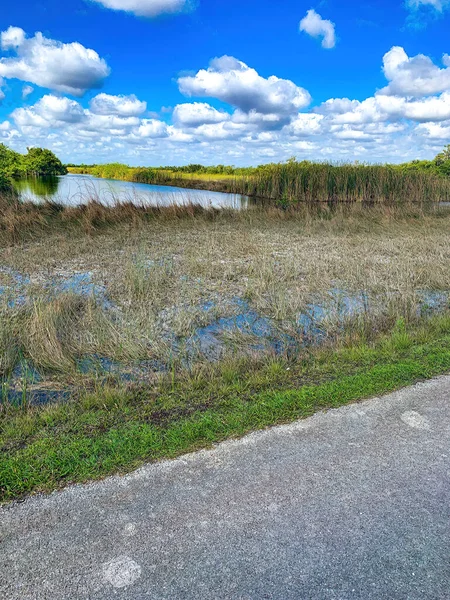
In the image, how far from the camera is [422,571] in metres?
1.81

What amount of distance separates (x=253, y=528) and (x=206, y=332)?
10.8 ft

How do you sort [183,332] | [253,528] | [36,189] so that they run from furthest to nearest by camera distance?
[36,189] → [183,332] → [253,528]

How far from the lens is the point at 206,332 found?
521 centimetres

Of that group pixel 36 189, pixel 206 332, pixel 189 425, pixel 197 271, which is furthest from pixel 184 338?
pixel 36 189

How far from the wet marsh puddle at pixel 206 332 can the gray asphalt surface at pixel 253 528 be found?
152 cm

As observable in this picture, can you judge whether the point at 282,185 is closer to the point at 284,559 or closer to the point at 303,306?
the point at 303,306

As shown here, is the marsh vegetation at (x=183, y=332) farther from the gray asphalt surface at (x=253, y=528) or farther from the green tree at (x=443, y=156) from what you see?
the green tree at (x=443, y=156)

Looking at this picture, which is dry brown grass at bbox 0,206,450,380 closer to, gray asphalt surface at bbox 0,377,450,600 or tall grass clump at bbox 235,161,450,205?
gray asphalt surface at bbox 0,377,450,600

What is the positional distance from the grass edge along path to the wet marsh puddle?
0.52 metres

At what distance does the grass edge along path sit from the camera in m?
2.48

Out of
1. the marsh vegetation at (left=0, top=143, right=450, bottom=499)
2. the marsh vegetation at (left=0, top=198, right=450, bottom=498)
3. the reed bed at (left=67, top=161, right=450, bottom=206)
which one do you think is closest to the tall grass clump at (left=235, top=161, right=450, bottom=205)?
the reed bed at (left=67, top=161, right=450, bottom=206)

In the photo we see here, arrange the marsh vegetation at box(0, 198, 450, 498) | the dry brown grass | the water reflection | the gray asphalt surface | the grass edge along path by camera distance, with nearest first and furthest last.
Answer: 1. the gray asphalt surface
2. the grass edge along path
3. the marsh vegetation at box(0, 198, 450, 498)
4. the dry brown grass
5. the water reflection

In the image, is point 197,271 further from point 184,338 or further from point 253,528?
point 253,528

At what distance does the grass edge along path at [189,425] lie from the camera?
2.48m
